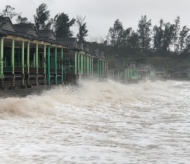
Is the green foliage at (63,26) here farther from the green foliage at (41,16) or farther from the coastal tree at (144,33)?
the coastal tree at (144,33)

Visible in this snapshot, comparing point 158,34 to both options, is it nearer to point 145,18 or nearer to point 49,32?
point 145,18

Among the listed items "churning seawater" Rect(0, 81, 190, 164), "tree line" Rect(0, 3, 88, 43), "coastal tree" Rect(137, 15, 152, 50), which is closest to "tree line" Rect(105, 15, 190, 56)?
"coastal tree" Rect(137, 15, 152, 50)

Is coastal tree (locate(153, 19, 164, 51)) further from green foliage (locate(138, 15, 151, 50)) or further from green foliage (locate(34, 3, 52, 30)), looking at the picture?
green foliage (locate(34, 3, 52, 30))

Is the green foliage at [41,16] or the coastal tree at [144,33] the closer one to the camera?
the green foliage at [41,16]

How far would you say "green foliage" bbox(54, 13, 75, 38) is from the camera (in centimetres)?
8619

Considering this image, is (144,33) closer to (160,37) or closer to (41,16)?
(160,37)

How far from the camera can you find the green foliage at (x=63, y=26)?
283ft

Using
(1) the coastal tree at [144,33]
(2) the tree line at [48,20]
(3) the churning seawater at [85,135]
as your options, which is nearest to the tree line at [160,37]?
(1) the coastal tree at [144,33]

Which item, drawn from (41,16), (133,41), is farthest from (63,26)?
(133,41)

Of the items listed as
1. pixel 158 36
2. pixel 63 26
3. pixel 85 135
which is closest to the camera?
pixel 85 135

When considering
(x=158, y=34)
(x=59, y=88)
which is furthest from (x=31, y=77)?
(x=158, y=34)

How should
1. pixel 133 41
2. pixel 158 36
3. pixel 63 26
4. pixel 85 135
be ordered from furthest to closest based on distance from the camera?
pixel 158 36, pixel 133 41, pixel 63 26, pixel 85 135

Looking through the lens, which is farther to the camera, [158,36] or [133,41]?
[158,36]

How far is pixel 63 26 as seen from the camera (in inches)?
3418
